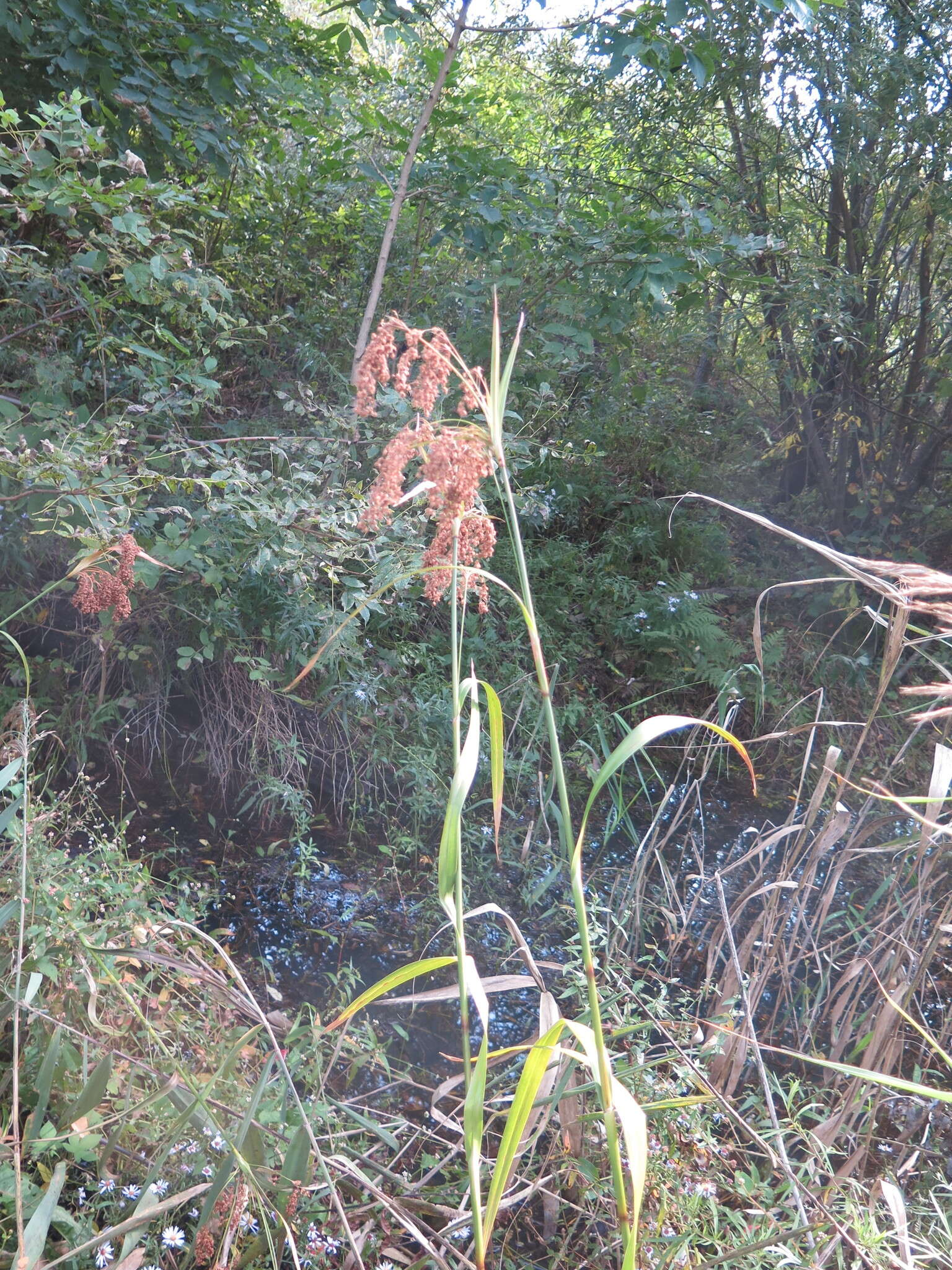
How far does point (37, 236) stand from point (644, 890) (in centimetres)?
293

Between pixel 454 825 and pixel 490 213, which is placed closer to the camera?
pixel 454 825

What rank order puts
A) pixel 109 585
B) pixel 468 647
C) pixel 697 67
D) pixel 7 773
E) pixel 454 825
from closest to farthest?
1. pixel 454 825
2. pixel 7 773
3. pixel 109 585
4. pixel 697 67
5. pixel 468 647

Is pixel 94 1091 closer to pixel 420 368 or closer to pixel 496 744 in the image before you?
pixel 496 744

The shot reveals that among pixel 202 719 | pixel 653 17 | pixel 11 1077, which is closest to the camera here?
pixel 11 1077

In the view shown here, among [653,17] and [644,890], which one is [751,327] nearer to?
[653,17]

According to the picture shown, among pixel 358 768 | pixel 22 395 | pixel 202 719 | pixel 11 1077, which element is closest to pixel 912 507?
pixel 358 768

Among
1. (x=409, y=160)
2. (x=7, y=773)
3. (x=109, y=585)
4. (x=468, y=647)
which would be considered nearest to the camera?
(x=7, y=773)

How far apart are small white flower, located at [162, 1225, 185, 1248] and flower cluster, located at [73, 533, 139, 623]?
105 centimetres

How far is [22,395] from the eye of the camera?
2.57m

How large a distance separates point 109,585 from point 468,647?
73.7 inches

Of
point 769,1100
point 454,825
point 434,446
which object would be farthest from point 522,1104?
point 769,1100

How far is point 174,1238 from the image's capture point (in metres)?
1.23

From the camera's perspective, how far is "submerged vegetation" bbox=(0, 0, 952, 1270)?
1303 millimetres

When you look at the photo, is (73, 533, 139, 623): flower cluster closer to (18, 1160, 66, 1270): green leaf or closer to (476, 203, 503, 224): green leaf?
(18, 1160, 66, 1270): green leaf
